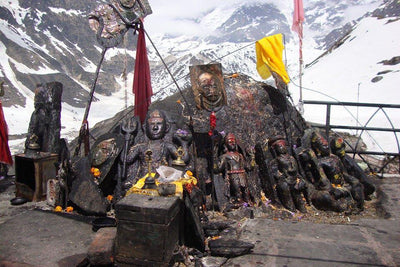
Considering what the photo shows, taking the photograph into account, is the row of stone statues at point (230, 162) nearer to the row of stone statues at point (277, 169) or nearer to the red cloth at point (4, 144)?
the row of stone statues at point (277, 169)

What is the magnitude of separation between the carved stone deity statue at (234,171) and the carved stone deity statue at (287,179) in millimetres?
580

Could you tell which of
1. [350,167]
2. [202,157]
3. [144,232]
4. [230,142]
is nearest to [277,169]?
[230,142]

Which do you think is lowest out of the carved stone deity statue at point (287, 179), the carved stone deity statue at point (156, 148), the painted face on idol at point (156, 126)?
the carved stone deity statue at point (287, 179)

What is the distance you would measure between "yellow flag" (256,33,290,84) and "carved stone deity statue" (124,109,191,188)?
2576mm

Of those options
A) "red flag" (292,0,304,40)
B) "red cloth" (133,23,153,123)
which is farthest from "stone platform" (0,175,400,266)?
"red flag" (292,0,304,40)

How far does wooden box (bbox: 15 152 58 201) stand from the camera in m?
6.49

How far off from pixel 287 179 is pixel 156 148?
105 inches

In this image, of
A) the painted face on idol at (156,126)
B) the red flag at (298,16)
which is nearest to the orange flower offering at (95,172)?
the painted face on idol at (156,126)

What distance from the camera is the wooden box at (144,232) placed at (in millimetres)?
3732

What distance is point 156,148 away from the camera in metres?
6.62

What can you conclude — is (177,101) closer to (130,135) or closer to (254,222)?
(130,135)

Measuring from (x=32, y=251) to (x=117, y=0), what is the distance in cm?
503

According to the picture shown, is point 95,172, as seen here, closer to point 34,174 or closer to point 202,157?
point 34,174

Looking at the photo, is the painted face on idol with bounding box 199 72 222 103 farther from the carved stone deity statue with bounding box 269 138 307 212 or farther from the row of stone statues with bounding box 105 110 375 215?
the carved stone deity statue with bounding box 269 138 307 212
